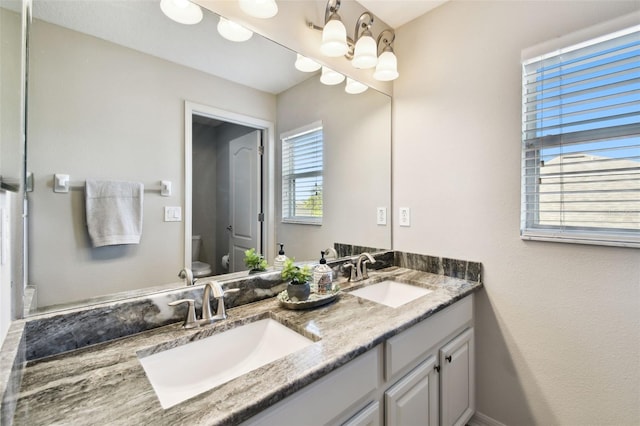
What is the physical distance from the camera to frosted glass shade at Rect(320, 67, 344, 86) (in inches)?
65.1

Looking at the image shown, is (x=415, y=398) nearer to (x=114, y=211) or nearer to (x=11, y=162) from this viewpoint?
(x=114, y=211)

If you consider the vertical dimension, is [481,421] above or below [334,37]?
below

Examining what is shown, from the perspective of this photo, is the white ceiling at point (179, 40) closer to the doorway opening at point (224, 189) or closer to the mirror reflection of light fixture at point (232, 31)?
the mirror reflection of light fixture at point (232, 31)

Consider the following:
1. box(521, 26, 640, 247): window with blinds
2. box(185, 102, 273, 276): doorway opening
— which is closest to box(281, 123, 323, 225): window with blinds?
box(185, 102, 273, 276): doorway opening

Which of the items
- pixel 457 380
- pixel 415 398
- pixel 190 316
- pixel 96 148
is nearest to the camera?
pixel 96 148

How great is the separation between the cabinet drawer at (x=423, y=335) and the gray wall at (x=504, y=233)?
22cm

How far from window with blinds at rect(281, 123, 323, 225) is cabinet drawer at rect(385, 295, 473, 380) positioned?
0.80m

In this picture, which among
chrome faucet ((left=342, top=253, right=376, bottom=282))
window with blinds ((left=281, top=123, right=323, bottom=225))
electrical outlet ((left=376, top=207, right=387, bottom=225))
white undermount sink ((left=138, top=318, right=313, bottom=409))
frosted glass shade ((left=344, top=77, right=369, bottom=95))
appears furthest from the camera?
electrical outlet ((left=376, top=207, right=387, bottom=225))

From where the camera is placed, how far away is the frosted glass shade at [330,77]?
165 cm

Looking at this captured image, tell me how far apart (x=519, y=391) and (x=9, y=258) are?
2169mm

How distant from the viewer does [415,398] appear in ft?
3.79

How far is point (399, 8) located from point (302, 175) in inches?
48.0

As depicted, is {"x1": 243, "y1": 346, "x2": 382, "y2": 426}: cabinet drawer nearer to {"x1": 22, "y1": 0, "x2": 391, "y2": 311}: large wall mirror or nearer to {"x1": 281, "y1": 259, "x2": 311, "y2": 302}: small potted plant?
{"x1": 281, "y1": 259, "x2": 311, "y2": 302}: small potted plant

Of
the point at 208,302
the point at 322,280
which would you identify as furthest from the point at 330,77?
the point at 208,302
